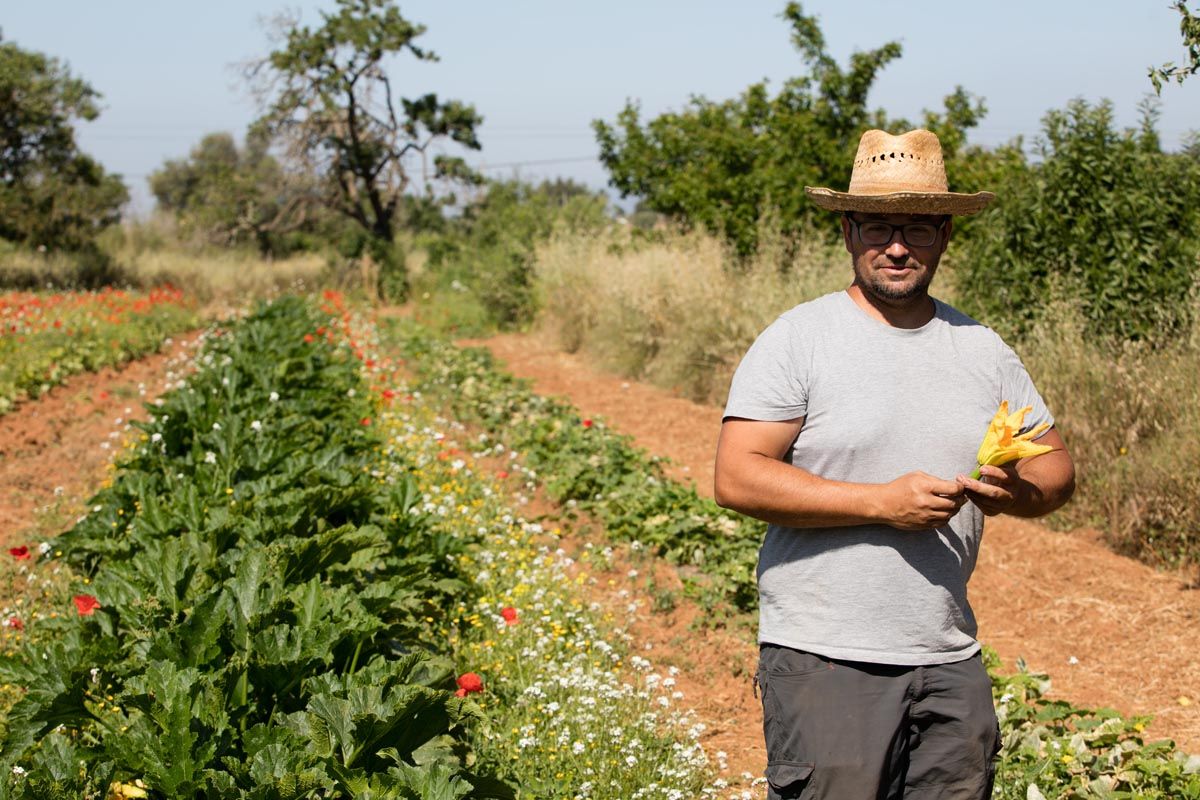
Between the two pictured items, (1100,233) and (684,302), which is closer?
(1100,233)

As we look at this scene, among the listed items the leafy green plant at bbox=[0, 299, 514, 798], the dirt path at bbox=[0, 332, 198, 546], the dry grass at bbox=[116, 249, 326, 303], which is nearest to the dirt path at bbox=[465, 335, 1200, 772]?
the leafy green plant at bbox=[0, 299, 514, 798]

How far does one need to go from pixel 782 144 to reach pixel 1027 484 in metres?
12.0

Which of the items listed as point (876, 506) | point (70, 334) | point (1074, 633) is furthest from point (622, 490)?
point (70, 334)

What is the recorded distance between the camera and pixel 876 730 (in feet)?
8.66

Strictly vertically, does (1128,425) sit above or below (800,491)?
below

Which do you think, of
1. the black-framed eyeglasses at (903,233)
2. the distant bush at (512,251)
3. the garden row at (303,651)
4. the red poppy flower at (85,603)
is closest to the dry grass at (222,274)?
the distant bush at (512,251)

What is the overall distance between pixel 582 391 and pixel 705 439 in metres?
3.24

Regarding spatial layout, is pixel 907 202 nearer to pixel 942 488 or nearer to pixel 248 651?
pixel 942 488

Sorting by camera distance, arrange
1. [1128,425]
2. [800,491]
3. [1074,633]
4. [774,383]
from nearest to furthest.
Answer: [800,491] → [774,383] → [1074,633] → [1128,425]

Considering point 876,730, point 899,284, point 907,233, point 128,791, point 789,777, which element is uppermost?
point 907,233

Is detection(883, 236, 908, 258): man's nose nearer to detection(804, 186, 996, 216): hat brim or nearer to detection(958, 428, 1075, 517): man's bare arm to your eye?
detection(804, 186, 996, 216): hat brim

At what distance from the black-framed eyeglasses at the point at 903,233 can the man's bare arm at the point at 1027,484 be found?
0.58m

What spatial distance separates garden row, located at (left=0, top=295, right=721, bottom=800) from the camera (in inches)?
127

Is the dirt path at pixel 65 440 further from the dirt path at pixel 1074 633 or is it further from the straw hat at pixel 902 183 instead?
the straw hat at pixel 902 183
